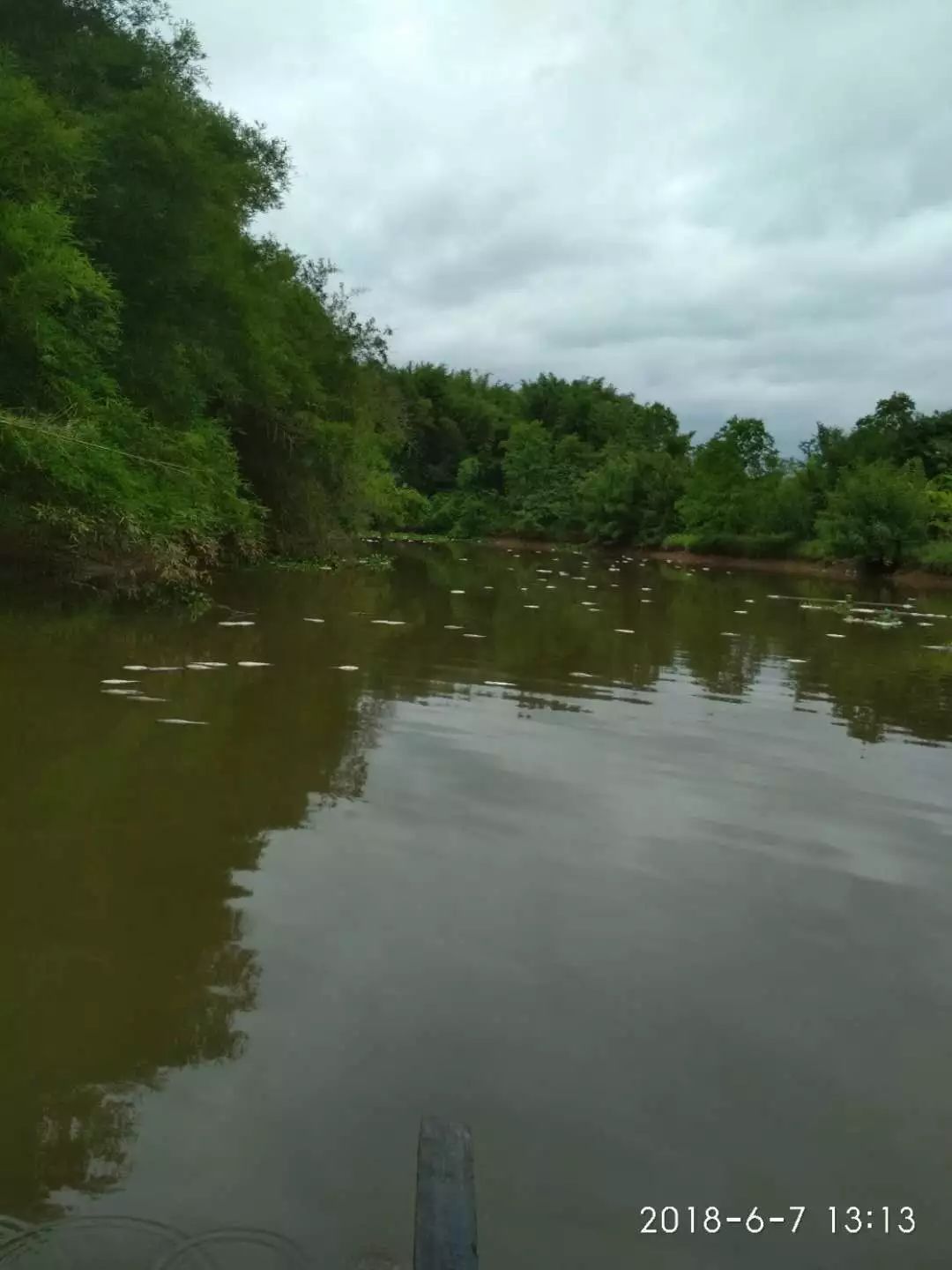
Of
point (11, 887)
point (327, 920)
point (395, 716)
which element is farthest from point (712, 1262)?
point (395, 716)

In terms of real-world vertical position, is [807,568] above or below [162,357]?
below

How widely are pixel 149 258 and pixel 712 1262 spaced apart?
1625cm

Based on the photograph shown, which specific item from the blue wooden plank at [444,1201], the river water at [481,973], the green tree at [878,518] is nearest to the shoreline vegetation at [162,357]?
the green tree at [878,518]

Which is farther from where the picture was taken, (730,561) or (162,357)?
(730,561)

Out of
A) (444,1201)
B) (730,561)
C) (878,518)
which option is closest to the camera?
(444,1201)

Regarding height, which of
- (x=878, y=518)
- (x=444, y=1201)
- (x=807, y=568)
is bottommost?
(x=444, y=1201)

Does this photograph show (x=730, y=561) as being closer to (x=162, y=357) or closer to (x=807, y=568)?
(x=807, y=568)

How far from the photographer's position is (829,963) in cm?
390

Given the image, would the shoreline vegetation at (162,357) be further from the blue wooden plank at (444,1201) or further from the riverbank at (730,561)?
the blue wooden plank at (444,1201)

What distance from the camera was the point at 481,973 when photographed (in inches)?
144

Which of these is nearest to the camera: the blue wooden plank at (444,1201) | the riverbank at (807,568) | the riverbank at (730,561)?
the blue wooden plank at (444,1201)

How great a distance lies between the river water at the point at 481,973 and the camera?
2590 millimetres

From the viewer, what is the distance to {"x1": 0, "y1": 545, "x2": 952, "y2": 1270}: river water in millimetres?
2590

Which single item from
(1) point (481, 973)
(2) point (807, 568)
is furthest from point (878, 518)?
(1) point (481, 973)
